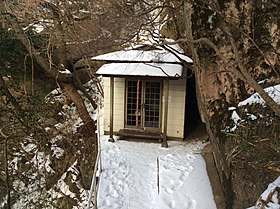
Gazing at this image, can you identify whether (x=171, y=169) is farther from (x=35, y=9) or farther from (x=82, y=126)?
(x=35, y=9)

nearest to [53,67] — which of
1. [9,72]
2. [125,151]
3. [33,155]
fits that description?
[9,72]

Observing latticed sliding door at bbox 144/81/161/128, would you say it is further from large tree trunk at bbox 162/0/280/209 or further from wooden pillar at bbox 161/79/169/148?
large tree trunk at bbox 162/0/280/209

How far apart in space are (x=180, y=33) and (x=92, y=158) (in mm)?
5128

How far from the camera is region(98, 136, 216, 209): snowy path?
251 inches

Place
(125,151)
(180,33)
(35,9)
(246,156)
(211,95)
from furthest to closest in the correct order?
(180,33) < (35,9) < (125,151) < (211,95) < (246,156)

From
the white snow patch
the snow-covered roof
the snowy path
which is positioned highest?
the snow-covered roof

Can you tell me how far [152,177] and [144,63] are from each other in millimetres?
3609

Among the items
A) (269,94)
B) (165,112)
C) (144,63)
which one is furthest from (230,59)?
(144,63)

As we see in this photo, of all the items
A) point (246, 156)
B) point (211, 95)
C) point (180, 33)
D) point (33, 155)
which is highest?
point (180, 33)

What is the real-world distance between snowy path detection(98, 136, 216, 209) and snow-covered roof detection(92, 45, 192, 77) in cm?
222

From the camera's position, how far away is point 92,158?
9.44m

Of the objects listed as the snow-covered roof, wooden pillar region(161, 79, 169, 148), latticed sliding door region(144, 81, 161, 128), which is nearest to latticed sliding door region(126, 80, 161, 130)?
latticed sliding door region(144, 81, 161, 128)

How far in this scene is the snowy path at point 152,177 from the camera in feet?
21.0

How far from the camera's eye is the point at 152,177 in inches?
296
